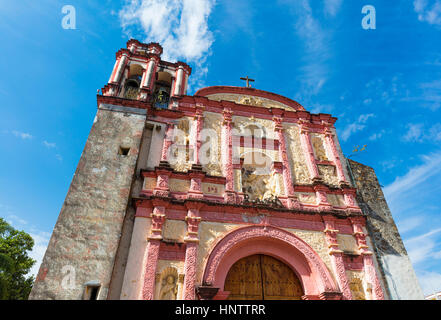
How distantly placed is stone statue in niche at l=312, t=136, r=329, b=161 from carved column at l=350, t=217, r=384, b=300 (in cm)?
267

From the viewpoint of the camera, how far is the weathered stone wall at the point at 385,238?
26.6ft

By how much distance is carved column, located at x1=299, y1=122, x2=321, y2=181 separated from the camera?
9842 mm

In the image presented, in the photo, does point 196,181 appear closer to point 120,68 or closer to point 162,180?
point 162,180

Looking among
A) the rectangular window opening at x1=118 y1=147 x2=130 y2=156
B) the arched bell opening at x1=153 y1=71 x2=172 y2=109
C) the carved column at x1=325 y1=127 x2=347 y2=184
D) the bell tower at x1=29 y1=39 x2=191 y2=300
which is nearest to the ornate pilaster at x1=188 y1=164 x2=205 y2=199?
the bell tower at x1=29 y1=39 x2=191 y2=300

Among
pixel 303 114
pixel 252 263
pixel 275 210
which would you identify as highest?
pixel 303 114

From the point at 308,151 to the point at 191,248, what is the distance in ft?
18.9

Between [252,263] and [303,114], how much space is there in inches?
251

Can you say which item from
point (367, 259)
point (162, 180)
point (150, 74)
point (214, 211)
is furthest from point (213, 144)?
point (367, 259)

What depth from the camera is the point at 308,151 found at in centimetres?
1039

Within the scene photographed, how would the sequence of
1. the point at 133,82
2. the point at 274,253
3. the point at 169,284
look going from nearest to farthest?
the point at 169,284 < the point at 274,253 < the point at 133,82

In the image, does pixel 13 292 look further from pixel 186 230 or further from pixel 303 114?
pixel 303 114
